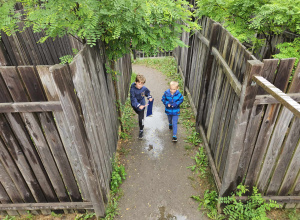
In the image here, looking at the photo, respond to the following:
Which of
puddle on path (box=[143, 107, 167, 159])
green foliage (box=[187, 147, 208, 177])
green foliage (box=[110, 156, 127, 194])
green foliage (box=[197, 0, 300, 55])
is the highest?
green foliage (box=[197, 0, 300, 55])

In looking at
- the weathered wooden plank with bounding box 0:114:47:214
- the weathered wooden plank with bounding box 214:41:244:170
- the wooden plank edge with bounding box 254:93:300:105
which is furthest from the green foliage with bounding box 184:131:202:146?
the weathered wooden plank with bounding box 0:114:47:214

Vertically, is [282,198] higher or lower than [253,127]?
lower

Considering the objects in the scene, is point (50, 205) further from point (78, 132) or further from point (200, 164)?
point (200, 164)

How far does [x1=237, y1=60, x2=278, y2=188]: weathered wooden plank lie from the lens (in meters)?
2.19

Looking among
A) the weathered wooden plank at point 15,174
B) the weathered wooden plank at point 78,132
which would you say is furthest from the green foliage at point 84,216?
the weathered wooden plank at point 15,174

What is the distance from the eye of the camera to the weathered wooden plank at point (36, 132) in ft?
6.82

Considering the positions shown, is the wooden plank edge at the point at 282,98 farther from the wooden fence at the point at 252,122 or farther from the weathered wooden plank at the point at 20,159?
the weathered wooden plank at the point at 20,159

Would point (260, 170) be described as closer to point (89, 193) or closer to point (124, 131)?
point (89, 193)

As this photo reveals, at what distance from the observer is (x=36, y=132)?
2.48 meters

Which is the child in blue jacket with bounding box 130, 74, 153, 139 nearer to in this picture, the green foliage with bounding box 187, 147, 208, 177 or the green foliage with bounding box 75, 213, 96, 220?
the green foliage with bounding box 187, 147, 208, 177

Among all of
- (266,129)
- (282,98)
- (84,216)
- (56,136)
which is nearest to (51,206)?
(84,216)

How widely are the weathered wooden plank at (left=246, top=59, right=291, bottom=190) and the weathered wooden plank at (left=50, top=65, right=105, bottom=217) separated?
2.21m

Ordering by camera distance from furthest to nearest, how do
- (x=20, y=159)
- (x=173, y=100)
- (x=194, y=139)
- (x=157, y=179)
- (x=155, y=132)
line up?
1. (x=155, y=132)
2. (x=194, y=139)
3. (x=173, y=100)
4. (x=157, y=179)
5. (x=20, y=159)

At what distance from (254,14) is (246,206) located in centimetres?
358
